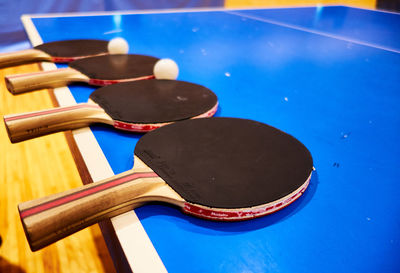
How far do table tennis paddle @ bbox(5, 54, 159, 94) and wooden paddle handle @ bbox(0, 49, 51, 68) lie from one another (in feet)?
0.59

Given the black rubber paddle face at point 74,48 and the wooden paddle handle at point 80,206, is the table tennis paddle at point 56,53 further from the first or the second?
the wooden paddle handle at point 80,206

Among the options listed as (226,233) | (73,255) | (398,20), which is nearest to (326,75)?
(226,233)

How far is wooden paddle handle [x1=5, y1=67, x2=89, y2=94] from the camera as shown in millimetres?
851

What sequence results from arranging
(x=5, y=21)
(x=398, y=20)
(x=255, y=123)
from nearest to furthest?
(x=255, y=123), (x=398, y=20), (x=5, y=21)

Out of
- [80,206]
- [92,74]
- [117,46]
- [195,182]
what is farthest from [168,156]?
[117,46]

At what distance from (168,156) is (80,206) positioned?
0.19 meters

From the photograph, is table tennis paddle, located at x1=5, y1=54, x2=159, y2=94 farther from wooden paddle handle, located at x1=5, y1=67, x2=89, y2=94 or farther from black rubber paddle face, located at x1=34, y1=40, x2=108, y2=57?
black rubber paddle face, located at x1=34, y1=40, x2=108, y2=57

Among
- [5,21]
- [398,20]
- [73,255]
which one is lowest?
[73,255]

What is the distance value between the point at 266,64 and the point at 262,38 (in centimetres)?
48

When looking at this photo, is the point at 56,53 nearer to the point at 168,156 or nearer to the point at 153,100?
the point at 153,100

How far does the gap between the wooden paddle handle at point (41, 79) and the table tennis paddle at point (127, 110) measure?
0.16 metres

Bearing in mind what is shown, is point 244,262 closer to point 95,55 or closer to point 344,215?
point 344,215

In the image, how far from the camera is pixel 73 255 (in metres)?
1.23

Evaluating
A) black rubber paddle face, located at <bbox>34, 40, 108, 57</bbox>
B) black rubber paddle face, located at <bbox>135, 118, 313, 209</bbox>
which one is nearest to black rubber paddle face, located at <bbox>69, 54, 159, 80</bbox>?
black rubber paddle face, located at <bbox>34, 40, 108, 57</bbox>
